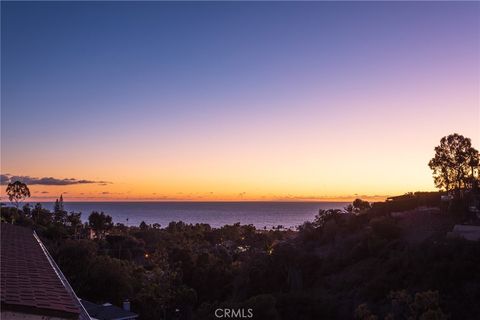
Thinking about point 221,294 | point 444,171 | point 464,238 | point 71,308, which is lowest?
point 221,294

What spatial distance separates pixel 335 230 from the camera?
42.0 metres

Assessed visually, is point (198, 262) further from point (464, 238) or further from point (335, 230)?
point (464, 238)

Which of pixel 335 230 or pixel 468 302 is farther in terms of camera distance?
pixel 335 230

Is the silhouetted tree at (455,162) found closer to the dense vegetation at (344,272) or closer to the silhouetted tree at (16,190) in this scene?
the dense vegetation at (344,272)

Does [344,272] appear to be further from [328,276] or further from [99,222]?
[99,222]

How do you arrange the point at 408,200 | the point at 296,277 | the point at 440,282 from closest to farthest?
the point at 440,282, the point at 296,277, the point at 408,200

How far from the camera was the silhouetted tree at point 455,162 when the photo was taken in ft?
118

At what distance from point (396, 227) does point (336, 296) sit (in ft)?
34.8

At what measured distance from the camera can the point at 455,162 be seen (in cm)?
3653

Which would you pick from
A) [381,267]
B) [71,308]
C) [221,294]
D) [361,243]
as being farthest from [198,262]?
[71,308]

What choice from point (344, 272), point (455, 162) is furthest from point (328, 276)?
point (455, 162)

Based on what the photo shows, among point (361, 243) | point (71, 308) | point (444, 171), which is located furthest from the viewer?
point (444, 171)

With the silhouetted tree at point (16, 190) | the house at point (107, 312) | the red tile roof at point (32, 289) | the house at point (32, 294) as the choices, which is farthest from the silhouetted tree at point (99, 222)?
the house at point (32, 294)

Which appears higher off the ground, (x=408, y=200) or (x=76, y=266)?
(x=408, y=200)
